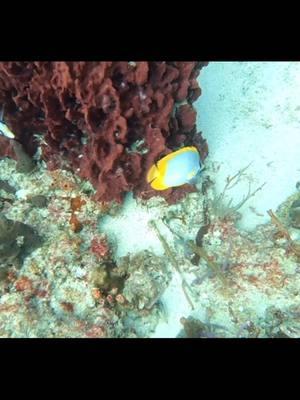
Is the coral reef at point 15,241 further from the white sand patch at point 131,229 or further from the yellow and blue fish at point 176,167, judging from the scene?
the yellow and blue fish at point 176,167

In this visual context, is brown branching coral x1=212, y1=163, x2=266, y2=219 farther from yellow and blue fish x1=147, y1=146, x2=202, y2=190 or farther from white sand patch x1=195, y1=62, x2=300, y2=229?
yellow and blue fish x1=147, y1=146, x2=202, y2=190

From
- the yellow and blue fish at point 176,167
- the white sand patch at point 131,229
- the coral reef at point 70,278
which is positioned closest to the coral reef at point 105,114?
the white sand patch at point 131,229

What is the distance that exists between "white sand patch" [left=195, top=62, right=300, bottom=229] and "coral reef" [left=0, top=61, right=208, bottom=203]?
887 mm

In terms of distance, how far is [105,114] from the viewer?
4418mm

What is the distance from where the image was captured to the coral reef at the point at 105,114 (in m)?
4.22

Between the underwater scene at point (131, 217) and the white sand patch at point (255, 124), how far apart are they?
0.04 metres

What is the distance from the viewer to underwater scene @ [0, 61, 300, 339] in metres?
4.36

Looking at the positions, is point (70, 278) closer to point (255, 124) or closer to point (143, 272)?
point (143, 272)
